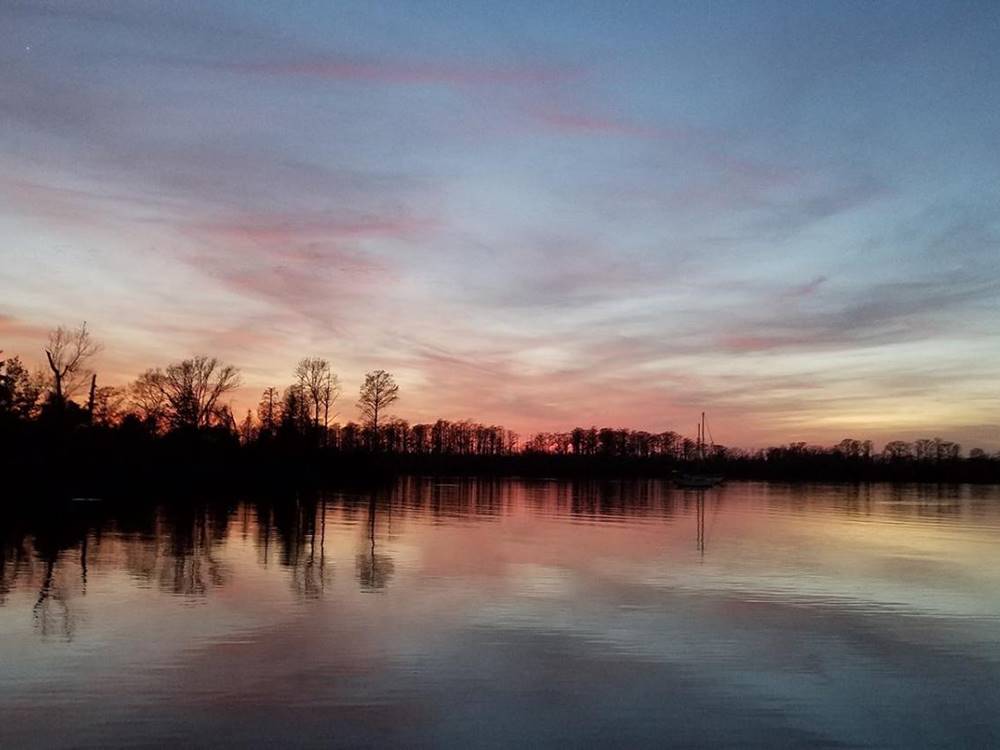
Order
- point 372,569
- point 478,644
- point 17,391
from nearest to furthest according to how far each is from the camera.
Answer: point 478,644, point 372,569, point 17,391

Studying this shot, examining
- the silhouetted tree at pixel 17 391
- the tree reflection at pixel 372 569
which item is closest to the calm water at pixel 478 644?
the tree reflection at pixel 372 569

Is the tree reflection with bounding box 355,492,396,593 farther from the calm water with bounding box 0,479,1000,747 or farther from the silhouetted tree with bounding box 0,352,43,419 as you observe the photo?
the silhouetted tree with bounding box 0,352,43,419

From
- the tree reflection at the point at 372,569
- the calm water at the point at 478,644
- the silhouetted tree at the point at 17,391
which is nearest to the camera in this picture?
the calm water at the point at 478,644

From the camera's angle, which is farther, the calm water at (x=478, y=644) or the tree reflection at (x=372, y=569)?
the tree reflection at (x=372, y=569)

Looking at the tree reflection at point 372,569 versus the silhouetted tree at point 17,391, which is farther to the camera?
the silhouetted tree at point 17,391

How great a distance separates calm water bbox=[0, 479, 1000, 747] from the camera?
1160cm

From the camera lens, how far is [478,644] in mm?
16188

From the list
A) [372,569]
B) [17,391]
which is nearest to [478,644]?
[372,569]

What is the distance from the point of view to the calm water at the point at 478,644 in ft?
38.1

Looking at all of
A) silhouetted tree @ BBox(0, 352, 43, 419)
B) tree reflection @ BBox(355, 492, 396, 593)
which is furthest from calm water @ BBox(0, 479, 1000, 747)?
silhouetted tree @ BBox(0, 352, 43, 419)

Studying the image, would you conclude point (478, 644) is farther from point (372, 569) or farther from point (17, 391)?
point (17, 391)

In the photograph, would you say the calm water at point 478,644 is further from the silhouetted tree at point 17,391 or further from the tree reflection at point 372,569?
the silhouetted tree at point 17,391

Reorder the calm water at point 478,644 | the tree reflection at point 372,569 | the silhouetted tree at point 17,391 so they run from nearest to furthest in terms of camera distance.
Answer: the calm water at point 478,644 → the tree reflection at point 372,569 → the silhouetted tree at point 17,391

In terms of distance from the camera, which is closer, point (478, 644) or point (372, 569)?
point (478, 644)
